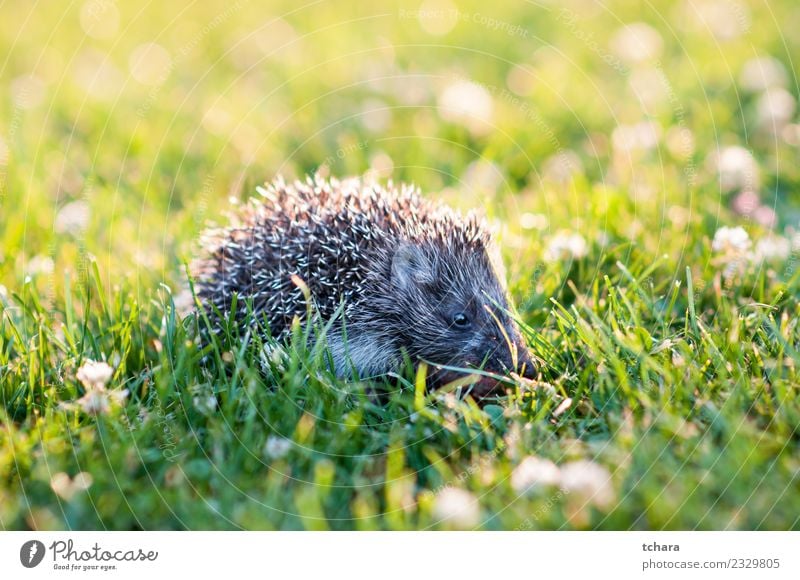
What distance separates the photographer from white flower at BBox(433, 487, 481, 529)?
137 inches

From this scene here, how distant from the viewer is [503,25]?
31.0 feet

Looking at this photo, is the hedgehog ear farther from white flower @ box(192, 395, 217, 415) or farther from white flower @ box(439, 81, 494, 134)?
white flower @ box(439, 81, 494, 134)

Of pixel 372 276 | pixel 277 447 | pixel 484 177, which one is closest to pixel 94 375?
pixel 277 447

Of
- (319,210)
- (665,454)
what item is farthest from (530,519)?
(319,210)

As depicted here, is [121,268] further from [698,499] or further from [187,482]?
[698,499]

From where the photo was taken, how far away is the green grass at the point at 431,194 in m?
3.59

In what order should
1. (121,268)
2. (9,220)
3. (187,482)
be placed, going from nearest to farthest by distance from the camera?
(187,482), (121,268), (9,220)

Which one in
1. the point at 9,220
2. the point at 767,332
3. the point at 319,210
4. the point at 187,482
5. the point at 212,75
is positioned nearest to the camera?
the point at 187,482

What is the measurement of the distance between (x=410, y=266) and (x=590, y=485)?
207 centimetres

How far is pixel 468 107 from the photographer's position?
7754 mm

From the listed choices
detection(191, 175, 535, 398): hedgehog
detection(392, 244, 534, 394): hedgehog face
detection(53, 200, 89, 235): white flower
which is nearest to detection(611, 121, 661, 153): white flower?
detection(191, 175, 535, 398): hedgehog

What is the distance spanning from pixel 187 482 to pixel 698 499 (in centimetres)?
227

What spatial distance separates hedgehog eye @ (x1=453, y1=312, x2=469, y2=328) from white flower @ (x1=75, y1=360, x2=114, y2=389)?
2088mm
